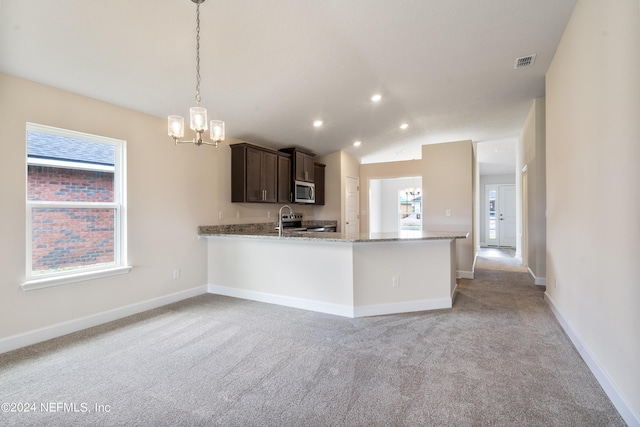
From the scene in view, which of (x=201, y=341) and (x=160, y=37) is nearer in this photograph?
(x=160, y=37)

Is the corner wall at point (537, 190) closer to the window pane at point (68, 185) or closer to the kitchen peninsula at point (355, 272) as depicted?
the kitchen peninsula at point (355, 272)

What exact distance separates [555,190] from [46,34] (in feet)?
15.5

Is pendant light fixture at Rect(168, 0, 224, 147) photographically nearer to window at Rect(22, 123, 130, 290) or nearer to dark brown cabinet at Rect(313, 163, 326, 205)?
window at Rect(22, 123, 130, 290)

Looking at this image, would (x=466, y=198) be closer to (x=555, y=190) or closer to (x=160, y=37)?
(x=555, y=190)

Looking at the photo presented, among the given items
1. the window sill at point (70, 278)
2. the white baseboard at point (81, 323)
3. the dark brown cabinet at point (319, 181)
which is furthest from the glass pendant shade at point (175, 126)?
the dark brown cabinet at point (319, 181)

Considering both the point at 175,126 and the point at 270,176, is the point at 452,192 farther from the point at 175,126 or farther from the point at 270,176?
the point at 175,126

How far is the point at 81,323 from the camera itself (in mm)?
3016

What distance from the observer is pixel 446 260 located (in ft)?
11.7

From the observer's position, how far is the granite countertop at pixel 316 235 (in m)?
3.30

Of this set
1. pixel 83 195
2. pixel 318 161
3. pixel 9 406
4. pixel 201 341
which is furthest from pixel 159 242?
pixel 318 161

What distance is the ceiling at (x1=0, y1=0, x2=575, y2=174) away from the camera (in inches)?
89.2

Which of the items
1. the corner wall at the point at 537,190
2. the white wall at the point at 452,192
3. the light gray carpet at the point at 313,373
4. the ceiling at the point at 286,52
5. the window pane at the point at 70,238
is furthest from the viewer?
the white wall at the point at 452,192

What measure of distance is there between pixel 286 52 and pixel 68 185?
252 centimetres

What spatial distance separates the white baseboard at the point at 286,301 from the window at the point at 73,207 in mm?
1283
